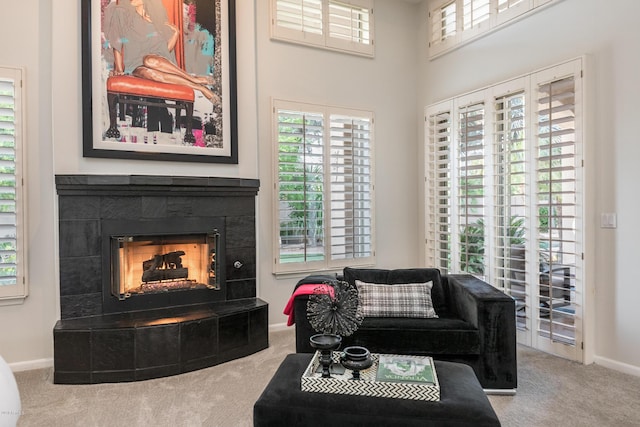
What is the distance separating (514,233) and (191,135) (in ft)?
10.3

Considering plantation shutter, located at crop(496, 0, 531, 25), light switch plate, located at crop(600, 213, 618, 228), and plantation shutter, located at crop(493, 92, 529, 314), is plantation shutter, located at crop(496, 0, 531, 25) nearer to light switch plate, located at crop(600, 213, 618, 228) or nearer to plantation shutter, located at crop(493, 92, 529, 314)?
plantation shutter, located at crop(493, 92, 529, 314)

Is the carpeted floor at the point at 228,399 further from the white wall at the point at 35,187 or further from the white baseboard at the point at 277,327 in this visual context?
the white baseboard at the point at 277,327

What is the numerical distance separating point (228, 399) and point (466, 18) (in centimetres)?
435

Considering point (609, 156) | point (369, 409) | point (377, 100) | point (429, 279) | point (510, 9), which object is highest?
point (510, 9)

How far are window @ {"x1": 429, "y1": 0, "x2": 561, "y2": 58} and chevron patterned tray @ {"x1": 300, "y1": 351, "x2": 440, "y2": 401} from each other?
351cm

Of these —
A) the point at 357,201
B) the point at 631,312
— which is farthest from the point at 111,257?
the point at 631,312

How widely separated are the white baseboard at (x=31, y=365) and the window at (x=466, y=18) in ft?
16.3

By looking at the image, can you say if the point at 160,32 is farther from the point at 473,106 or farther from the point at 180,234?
the point at 473,106

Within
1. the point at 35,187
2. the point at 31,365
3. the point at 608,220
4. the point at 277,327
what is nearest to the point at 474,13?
the point at 608,220

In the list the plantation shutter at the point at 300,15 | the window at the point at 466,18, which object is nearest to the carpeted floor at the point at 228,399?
the window at the point at 466,18

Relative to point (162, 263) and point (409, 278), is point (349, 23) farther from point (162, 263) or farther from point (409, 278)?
point (162, 263)

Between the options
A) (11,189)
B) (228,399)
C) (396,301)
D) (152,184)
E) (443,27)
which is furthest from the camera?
(443,27)

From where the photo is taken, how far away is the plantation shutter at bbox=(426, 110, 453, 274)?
15.5 ft

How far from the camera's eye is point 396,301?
126 inches
